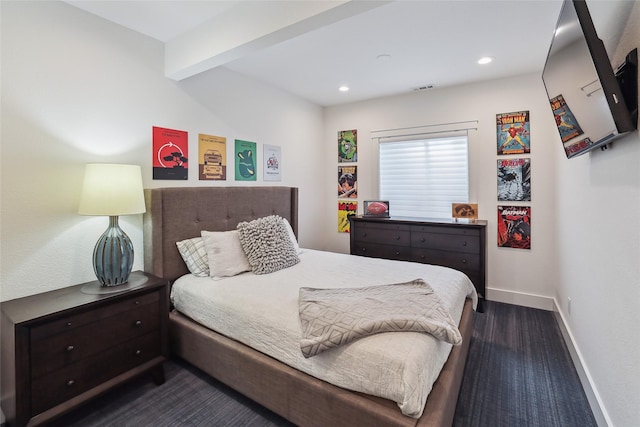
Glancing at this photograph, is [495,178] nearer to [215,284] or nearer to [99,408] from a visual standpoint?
[215,284]

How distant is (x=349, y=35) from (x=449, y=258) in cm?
243

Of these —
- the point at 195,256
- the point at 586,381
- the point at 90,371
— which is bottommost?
the point at 586,381

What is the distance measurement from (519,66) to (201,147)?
3284 millimetres

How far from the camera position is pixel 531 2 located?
2035mm

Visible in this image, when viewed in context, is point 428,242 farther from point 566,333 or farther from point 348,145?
point 348,145

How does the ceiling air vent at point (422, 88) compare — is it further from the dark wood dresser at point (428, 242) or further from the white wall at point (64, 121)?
the white wall at point (64, 121)

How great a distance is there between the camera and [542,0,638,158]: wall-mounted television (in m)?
1.19

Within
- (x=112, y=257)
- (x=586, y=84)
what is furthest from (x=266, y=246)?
(x=586, y=84)

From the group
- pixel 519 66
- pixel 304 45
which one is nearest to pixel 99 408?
pixel 304 45

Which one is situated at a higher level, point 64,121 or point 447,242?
point 64,121

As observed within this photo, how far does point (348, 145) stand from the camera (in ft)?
14.6

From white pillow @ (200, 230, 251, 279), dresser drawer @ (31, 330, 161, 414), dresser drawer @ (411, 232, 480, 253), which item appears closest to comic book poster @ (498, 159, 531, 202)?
dresser drawer @ (411, 232, 480, 253)

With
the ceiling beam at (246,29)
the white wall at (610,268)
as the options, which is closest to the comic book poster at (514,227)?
the white wall at (610,268)

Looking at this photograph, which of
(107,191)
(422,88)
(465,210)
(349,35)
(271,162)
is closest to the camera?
(107,191)
